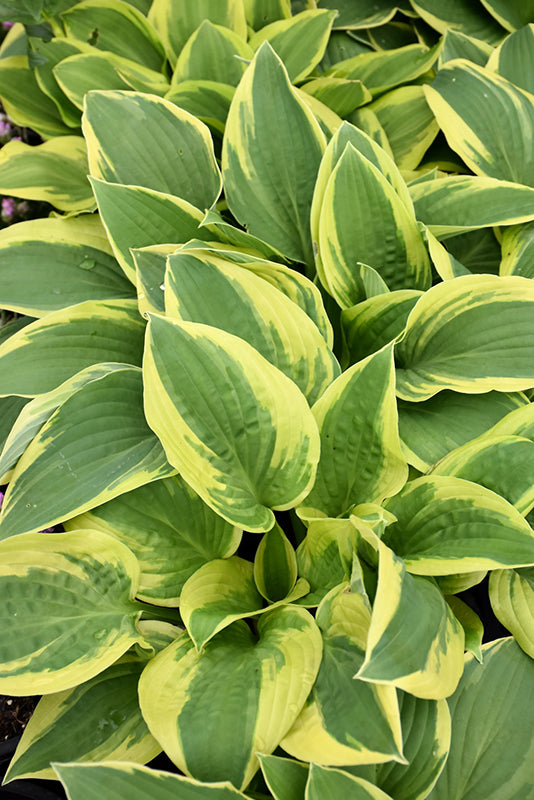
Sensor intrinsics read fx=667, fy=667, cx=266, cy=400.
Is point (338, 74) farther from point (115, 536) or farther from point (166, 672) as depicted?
point (166, 672)

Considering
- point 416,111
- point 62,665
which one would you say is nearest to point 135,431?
point 62,665

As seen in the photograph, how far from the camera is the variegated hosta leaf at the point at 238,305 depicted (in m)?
0.79

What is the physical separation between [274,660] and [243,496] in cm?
18

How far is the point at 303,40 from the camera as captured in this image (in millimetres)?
1212

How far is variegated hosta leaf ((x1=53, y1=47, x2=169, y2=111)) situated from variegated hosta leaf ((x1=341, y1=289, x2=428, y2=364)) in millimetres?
596

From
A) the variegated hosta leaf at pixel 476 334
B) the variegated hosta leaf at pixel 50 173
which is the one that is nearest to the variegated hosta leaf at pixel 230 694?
the variegated hosta leaf at pixel 476 334

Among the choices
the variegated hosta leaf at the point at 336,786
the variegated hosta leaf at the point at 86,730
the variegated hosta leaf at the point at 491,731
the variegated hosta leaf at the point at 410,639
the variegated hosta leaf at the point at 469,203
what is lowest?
the variegated hosta leaf at the point at 86,730

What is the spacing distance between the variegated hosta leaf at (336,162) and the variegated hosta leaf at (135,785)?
62cm

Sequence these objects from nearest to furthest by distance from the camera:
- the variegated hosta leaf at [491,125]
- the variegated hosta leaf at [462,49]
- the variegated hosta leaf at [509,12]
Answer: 1. the variegated hosta leaf at [491,125]
2. the variegated hosta leaf at [462,49]
3. the variegated hosta leaf at [509,12]

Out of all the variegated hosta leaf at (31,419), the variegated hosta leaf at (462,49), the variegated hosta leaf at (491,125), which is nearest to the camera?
the variegated hosta leaf at (31,419)

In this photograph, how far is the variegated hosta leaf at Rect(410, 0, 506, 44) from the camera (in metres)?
1.32

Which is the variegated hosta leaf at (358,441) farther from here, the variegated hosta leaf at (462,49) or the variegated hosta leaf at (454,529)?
the variegated hosta leaf at (462,49)

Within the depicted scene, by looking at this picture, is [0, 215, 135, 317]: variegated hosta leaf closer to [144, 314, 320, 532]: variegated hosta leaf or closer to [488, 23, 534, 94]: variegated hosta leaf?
[144, 314, 320, 532]: variegated hosta leaf

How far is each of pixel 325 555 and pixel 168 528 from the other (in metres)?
0.20
